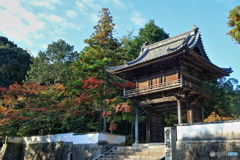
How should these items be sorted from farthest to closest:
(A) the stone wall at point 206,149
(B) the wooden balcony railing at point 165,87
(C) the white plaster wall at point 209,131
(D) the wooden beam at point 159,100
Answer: (D) the wooden beam at point 159,100 < (B) the wooden balcony railing at point 165,87 < (C) the white plaster wall at point 209,131 < (A) the stone wall at point 206,149

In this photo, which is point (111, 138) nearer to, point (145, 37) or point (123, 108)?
point (123, 108)

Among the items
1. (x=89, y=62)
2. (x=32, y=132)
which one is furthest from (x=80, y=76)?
(x=32, y=132)

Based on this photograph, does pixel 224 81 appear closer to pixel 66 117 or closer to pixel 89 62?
pixel 89 62

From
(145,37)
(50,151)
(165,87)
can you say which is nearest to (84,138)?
(50,151)

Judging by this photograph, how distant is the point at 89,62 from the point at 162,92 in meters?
8.11

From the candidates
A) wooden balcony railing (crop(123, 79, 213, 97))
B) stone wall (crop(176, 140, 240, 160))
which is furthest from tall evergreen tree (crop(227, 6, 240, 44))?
stone wall (crop(176, 140, 240, 160))

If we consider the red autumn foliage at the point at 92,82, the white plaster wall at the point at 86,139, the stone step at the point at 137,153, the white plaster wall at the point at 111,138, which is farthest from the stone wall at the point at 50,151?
the red autumn foliage at the point at 92,82

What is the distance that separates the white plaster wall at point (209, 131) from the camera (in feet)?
32.6

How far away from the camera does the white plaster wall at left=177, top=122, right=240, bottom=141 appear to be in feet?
32.6

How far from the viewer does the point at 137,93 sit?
16.9m

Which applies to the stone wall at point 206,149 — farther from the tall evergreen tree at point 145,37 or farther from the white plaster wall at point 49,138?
the tall evergreen tree at point 145,37

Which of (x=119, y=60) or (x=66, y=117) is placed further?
(x=119, y=60)

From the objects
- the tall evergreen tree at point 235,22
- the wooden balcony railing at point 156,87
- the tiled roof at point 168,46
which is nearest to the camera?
the tall evergreen tree at point 235,22

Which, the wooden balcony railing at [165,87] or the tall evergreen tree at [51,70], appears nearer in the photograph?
the wooden balcony railing at [165,87]
